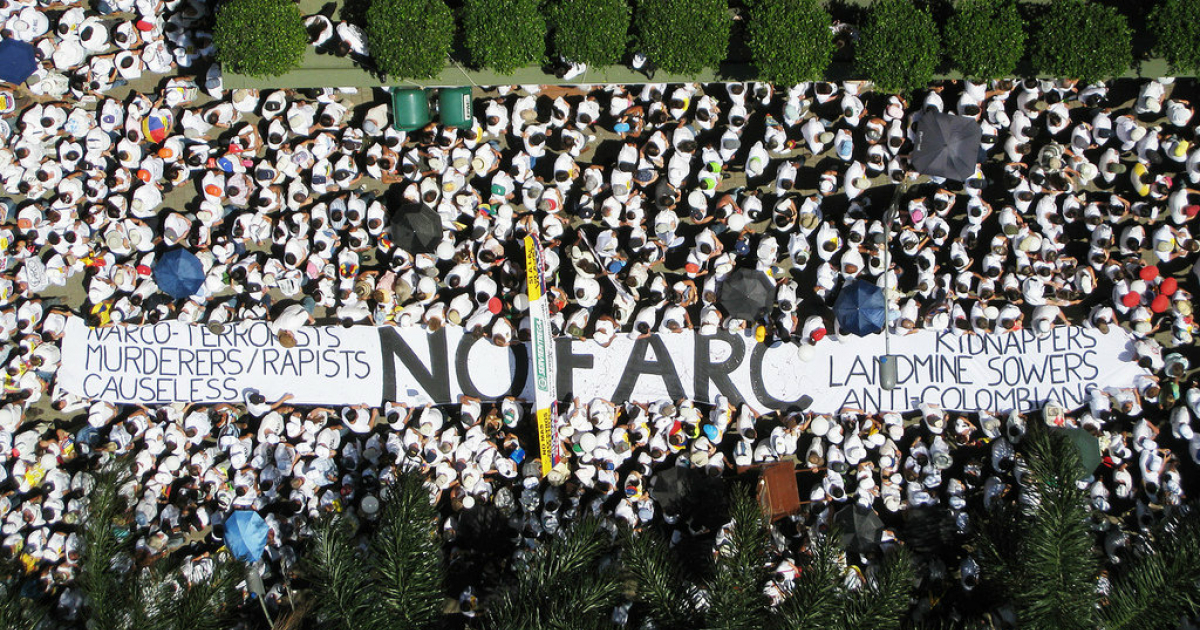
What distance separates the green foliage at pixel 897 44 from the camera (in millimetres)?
9547

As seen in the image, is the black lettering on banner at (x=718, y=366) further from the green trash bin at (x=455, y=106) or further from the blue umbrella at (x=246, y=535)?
the blue umbrella at (x=246, y=535)

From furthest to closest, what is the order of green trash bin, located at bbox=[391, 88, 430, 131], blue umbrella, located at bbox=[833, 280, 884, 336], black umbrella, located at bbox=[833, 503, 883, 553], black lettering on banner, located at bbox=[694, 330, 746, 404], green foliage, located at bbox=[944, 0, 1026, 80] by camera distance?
black lettering on banner, located at bbox=[694, 330, 746, 404] < black umbrella, located at bbox=[833, 503, 883, 553] < green trash bin, located at bbox=[391, 88, 430, 131] < blue umbrella, located at bbox=[833, 280, 884, 336] < green foliage, located at bbox=[944, 0, 1026, 80]

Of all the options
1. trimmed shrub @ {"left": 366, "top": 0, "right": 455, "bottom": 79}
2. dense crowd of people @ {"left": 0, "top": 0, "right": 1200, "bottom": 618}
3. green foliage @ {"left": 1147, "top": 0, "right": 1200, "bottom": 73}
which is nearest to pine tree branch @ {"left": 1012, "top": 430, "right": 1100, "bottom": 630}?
dense crowd of people @ {"left": 0, "top": 0, "right": 1200, "bottom": 618}

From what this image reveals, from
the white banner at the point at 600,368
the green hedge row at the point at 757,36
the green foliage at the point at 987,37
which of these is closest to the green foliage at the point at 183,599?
the white banner at the point at 600,368

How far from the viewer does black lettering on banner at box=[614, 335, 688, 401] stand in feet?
35.9

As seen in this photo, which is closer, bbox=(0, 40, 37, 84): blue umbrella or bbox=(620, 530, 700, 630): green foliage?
bbox=(620, 530, 700, 630): green foliage

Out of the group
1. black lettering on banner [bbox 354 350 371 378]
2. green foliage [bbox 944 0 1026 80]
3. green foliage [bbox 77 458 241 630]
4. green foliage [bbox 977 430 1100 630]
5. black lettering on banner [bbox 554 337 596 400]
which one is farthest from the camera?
black lettering on banner [bbox 354 350 371 378]

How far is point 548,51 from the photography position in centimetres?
1030

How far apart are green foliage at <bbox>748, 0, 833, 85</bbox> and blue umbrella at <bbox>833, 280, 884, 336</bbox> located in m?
2.69

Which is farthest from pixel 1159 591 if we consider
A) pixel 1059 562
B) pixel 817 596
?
pixel 817 596

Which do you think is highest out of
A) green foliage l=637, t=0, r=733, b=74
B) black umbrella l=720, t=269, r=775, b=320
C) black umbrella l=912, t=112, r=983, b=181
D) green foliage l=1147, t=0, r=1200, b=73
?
green foliage l=637, t=0, r=733, b=74

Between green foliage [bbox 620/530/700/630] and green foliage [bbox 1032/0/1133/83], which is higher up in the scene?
green foliage [bbox 1032/0/1133/83]

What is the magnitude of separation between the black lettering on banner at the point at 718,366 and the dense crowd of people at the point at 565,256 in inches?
8.8

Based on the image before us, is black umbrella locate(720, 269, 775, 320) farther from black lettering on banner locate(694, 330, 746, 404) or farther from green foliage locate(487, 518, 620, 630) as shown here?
green foliage locate(487, 518, 620, 630)
